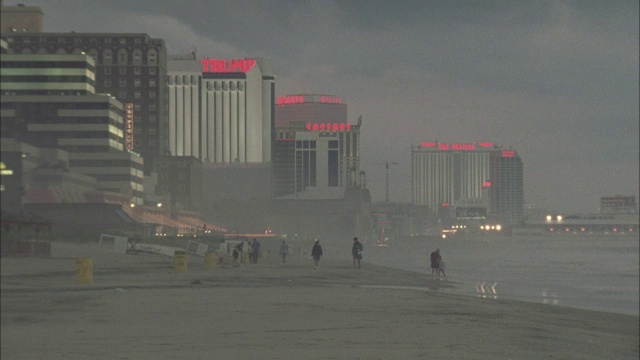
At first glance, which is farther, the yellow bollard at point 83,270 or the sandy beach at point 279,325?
the yellow bollard at point 83,270

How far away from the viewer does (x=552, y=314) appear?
3959 centimetres

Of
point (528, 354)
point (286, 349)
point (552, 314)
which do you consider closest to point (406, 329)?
point (528, 354)

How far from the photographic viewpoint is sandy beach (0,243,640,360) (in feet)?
64.2

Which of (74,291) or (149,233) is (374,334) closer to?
(74,291)

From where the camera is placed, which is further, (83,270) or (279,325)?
(83,270)

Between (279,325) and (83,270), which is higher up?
(83,270)

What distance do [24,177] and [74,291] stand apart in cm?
13380

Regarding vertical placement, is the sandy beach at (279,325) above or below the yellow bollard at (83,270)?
below

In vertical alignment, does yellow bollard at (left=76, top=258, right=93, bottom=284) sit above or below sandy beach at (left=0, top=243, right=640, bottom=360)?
above

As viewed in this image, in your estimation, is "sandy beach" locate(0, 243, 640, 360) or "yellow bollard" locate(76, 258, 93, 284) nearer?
"sandy beach" locate(0, 243, 640, 360)

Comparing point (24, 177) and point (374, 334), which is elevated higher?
point (24, 177)

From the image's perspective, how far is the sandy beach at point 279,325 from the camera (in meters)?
19.6

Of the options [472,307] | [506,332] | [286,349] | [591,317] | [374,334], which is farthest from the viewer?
[591,317]

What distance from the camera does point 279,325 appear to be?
24.6m
